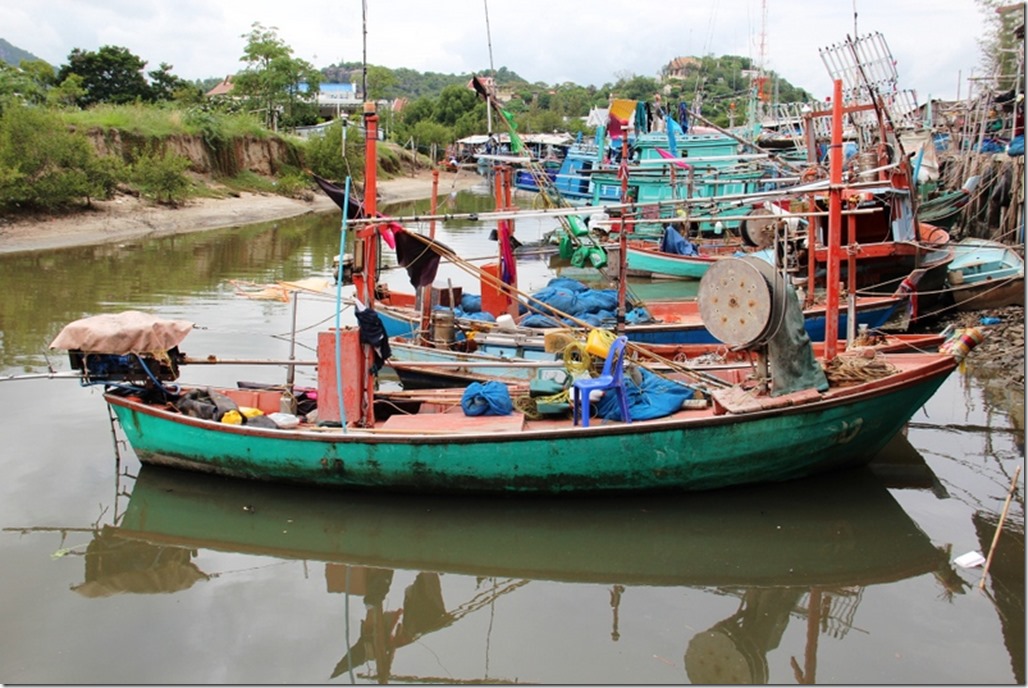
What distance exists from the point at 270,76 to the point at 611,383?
5480 centimetres

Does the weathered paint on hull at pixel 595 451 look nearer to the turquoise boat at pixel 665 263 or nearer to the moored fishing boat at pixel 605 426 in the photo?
the moored fishing boat at pixel 605 426

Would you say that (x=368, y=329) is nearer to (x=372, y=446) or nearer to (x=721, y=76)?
(x=372, y=446)

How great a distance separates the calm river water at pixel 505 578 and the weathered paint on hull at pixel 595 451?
0.92ft

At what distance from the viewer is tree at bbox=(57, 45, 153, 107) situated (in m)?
46.1

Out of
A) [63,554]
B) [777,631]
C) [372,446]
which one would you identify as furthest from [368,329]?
[777,631]

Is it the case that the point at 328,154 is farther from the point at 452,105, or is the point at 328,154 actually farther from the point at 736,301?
the point at 736,301

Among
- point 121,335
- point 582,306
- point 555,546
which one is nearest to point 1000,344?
point 582,306

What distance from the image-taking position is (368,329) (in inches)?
332

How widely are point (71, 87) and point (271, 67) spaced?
17064 mm

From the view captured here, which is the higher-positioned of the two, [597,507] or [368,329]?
[368,329]

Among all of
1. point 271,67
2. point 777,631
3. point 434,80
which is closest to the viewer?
point 777,631

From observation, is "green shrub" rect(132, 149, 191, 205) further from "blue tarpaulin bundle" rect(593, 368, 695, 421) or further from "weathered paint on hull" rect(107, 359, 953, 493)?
"blue tarpaulin bundle" rect(593, 368, 695, 421)

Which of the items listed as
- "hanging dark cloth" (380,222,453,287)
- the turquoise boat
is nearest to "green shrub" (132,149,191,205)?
the turquoise boat

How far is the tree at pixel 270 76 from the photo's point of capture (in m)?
57.4
